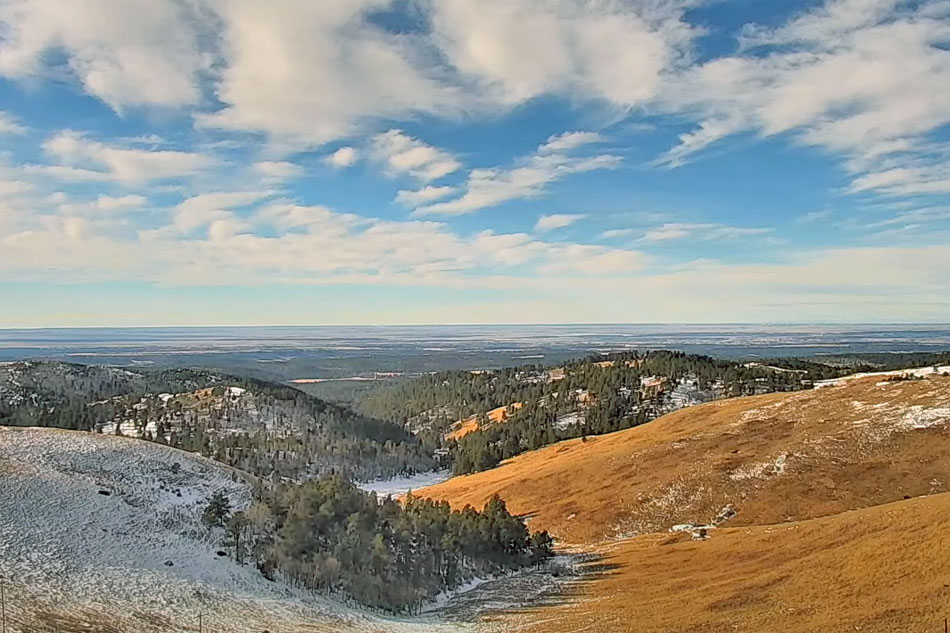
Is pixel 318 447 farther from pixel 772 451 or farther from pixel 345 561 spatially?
pixel 345 561

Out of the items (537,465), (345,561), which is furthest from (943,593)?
(537,465)

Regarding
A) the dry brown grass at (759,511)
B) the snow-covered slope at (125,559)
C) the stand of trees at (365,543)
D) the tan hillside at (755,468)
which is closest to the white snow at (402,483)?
the dry brown grass at (759,511)

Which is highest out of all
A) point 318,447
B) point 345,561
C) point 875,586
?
point 875,586

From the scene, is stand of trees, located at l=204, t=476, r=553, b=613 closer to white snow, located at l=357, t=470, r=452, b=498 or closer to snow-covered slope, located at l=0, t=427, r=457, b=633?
snow-covered slope, located at l=0, t=427, r=457, b=633

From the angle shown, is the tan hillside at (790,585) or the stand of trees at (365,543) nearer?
the tan hillside at (790,585)

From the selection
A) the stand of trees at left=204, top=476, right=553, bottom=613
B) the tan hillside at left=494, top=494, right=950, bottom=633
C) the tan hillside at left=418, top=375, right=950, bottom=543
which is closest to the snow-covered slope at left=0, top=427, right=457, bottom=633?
the stand of trees at left=204, top=476, right=553, bottom=613

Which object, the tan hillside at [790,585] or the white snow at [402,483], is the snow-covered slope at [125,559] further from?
the white snow at [402,483]

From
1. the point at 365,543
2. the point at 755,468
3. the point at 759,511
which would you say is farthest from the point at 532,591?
the point at 755,468
